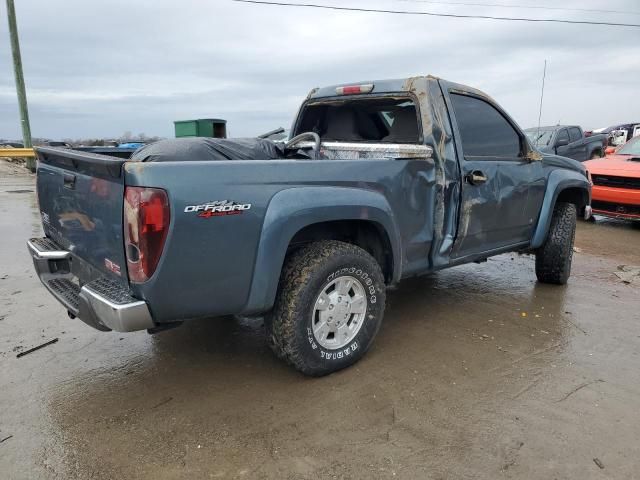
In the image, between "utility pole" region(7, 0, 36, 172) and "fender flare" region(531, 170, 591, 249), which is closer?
"fender flare" region(531, 170, 591, 249)

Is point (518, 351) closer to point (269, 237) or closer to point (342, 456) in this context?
point (342, 456)

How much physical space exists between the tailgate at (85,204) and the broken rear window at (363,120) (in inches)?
88.4

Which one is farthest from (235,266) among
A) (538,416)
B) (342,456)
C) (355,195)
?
(538,416)

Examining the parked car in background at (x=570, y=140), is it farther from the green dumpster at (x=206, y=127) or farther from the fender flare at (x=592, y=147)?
the green dumpster at (x=206, y=127)

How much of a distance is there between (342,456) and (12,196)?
10.8 meters

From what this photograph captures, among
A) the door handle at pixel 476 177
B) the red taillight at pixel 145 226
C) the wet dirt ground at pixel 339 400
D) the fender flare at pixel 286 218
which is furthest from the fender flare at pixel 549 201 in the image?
the red taillight at pixel 145 226

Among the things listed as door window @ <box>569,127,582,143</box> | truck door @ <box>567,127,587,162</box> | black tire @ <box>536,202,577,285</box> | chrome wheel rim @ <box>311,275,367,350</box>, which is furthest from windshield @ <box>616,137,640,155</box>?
chrome wheel rim @ <box>311,275,367,350</box>

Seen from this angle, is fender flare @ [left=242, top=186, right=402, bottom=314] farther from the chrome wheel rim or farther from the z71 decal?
the chrome wheel rim

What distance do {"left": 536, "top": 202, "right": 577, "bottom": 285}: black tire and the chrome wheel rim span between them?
2616mm

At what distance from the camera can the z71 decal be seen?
2297 millimetres

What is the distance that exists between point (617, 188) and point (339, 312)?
6917mm

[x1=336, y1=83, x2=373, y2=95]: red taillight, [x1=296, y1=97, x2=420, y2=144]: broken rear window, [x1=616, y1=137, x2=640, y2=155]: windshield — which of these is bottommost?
[x1=616, y1=137, x2=640, y2=155]: windshield

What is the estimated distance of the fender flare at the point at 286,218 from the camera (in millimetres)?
2531

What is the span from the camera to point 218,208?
235 centimetres
